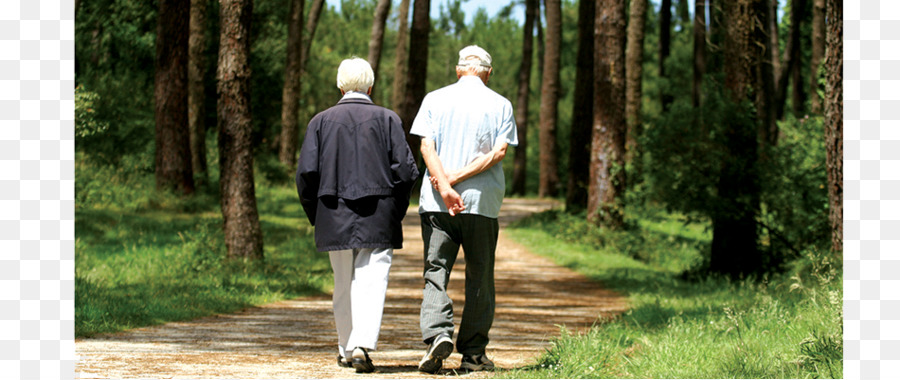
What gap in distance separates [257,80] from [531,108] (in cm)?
2958

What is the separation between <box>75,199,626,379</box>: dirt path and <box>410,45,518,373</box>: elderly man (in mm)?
324

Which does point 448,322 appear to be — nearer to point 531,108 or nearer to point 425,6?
point 425,6

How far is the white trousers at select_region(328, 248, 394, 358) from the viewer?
20.9 feet

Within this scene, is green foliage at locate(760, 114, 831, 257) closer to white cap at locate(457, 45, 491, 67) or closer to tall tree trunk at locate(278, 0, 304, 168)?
white cap at locate(457, 45, 491, 67)

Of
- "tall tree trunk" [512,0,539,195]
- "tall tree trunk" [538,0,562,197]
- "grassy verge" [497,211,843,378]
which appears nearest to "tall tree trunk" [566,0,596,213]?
"tall tree trunk" [538,0,562,197]

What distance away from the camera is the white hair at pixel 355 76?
6.61 m

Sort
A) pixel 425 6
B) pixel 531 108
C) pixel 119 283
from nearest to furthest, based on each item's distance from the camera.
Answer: pixel 119 283 → pixel 425 6 → pixel 531 108

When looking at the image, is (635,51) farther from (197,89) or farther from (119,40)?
(119,40)

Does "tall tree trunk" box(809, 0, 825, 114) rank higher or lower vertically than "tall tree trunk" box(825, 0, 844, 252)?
higher

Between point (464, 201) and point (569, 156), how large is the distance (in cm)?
1707

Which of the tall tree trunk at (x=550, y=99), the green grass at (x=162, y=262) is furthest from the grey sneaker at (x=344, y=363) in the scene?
the tall tree trunk at (x=550, y=99)

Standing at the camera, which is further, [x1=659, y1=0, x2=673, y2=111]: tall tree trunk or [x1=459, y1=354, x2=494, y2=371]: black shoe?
[x1=659, y1=0, x2=673, y2=111]: tall tree trunk

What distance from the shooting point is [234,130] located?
12.4 metres

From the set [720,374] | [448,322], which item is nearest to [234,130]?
[448,322]
